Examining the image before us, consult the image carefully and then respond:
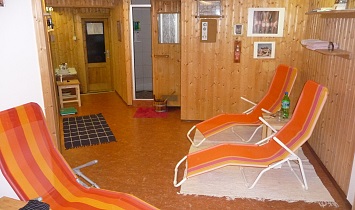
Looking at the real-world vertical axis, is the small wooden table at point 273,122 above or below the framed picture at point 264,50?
below

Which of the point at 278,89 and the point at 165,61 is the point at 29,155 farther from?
the point at 165,61

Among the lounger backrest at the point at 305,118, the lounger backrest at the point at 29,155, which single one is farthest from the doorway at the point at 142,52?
the lounger backrest at the point at 29,155

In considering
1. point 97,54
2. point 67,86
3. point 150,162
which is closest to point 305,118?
Result: point 150,162

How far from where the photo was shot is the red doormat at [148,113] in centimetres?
613

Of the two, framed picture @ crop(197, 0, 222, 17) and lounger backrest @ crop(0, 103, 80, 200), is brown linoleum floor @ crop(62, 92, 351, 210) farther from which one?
framed picture @ crop(197, 0, 222, 17)

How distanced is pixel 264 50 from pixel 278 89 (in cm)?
91

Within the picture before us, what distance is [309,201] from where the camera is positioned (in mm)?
3174

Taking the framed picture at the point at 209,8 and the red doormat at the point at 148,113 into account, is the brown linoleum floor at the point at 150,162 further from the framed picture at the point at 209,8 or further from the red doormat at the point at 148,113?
the framed picture at the point at 209,8

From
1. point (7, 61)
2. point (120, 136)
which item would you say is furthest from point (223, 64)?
point (7, 61)

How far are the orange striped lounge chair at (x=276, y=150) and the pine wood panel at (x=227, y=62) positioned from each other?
1.85 m

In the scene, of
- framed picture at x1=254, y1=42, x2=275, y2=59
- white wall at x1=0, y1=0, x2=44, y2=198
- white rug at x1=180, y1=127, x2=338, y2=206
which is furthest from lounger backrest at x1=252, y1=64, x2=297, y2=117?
white wall at x1=0, y1=0, x2=44, y2=198

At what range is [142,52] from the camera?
7.16 metres

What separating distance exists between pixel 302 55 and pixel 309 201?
2845 mm

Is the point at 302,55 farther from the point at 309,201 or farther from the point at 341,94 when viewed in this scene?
the point at 309,201
